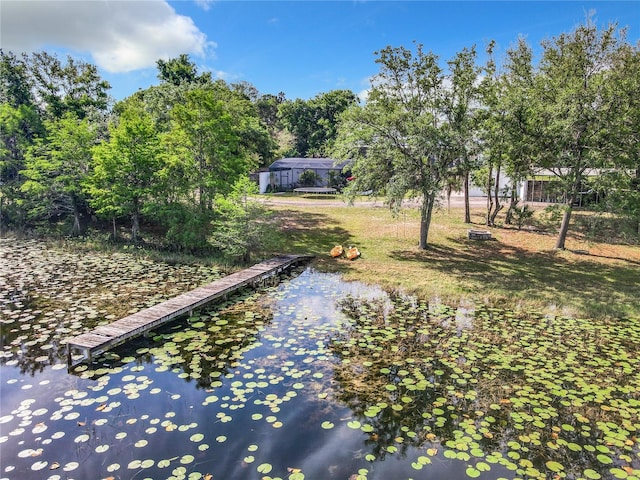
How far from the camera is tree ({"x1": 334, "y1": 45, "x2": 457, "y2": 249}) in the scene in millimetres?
14742

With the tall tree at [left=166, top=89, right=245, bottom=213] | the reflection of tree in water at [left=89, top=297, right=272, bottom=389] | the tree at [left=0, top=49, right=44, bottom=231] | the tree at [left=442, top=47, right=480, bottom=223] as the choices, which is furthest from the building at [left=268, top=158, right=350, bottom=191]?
the reflection of tree in water at [left=89, top=297, right=272, bottom=389]

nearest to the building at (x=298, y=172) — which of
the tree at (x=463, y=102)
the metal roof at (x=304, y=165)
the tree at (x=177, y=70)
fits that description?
the metal roof at (x=304, y=165)

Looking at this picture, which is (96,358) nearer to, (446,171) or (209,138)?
(209,138)

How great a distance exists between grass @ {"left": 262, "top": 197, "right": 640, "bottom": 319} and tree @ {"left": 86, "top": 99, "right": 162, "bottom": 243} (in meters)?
6.02

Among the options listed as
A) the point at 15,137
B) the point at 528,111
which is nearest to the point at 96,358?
the point at 528,111

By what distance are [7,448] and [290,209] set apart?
21.0 meters

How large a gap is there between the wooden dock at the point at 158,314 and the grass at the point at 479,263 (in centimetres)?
319

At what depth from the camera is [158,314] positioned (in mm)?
9156

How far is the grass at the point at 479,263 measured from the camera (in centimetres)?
1198

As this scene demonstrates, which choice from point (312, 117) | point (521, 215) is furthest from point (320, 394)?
point (312, 117)

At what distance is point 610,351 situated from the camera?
8.54m

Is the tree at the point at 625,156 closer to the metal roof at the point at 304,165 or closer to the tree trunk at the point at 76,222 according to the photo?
the tree trunk at the point at 76,222

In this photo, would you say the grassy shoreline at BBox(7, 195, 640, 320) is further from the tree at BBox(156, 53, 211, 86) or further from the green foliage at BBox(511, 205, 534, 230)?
the tree at BBox(156, 53, 211, 86)

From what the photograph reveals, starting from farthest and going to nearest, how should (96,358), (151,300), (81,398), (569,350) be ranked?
1. (151,300)
2. (569,350)
3. (96,358)
4. (81,398)
